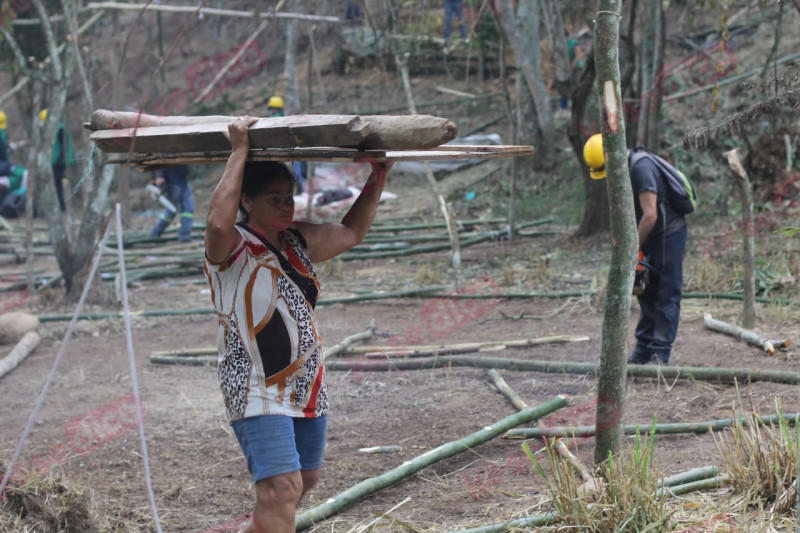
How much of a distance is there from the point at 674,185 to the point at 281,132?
3309 millimetres

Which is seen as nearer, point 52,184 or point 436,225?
point 52,184

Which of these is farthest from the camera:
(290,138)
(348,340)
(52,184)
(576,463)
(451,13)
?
(451,13)

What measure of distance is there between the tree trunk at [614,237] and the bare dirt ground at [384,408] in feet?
1.04

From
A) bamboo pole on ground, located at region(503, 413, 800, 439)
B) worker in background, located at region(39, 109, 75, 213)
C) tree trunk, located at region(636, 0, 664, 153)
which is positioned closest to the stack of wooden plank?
bamboo pole on ground, located at region(503, 413, 800, 439)

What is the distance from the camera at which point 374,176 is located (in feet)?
9.72

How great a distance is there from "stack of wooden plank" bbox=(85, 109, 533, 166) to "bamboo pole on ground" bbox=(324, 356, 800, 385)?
2.47 m

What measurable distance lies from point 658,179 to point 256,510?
11.2ft

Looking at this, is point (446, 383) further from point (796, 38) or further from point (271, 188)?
point (796, 38)

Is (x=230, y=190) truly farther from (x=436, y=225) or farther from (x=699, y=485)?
(x=436, y=225)

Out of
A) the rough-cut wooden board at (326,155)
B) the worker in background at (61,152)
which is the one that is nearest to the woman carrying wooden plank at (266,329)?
the rough-cut wooden board at (326,155)

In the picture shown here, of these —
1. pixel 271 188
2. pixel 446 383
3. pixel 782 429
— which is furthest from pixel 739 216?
pixel 271 188

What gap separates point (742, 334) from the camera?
564 centimetres

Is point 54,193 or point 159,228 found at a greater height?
point 54,193

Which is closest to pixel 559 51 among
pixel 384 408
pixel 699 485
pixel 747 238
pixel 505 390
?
pixel 747 238
